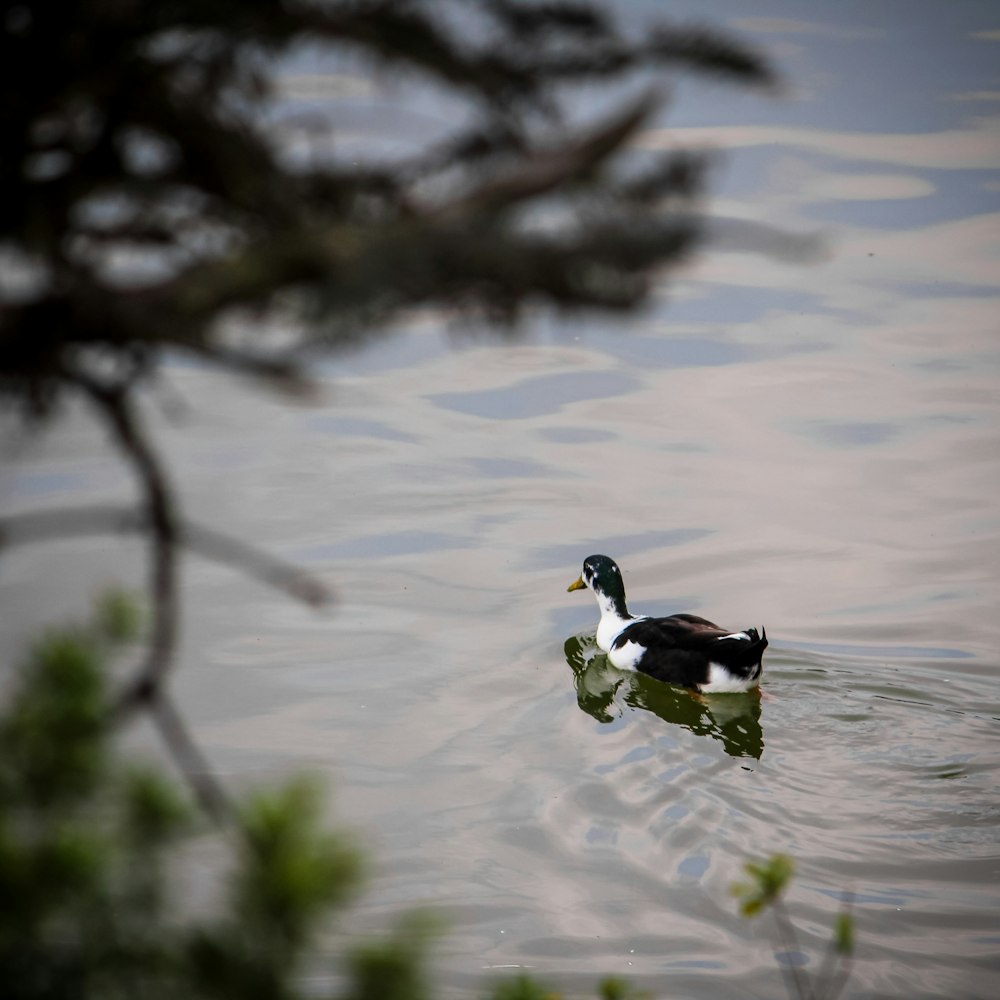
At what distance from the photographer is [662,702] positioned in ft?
25.7

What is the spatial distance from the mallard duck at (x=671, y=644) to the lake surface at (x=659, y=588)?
19 cm

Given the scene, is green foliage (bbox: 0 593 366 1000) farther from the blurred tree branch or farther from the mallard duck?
the mallard duck

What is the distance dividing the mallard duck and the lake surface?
193mm

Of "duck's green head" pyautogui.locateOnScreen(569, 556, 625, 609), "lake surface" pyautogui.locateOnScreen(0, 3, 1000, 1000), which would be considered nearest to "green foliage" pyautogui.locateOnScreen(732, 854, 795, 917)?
"lake surface" pyautogui.locateOnScreen(0, 3, 1000, 1000)

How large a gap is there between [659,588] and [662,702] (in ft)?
3.36

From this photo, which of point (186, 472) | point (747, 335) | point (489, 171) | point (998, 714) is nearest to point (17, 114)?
point (489, 171)

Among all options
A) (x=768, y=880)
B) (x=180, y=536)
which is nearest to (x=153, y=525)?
(x=180, y=536)

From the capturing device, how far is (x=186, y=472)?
8.55 m

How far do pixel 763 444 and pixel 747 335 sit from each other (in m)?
1.42

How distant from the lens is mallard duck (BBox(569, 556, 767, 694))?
718 centimetres

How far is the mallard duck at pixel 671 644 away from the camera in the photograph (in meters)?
7.18

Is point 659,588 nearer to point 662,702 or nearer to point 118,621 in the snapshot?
point 662,702

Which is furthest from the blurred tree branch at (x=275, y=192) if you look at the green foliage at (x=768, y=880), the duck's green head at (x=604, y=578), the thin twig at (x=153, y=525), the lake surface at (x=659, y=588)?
the duck's green head at (x=604, y=578)

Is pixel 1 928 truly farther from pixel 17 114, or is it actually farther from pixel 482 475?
pixel 482 475
